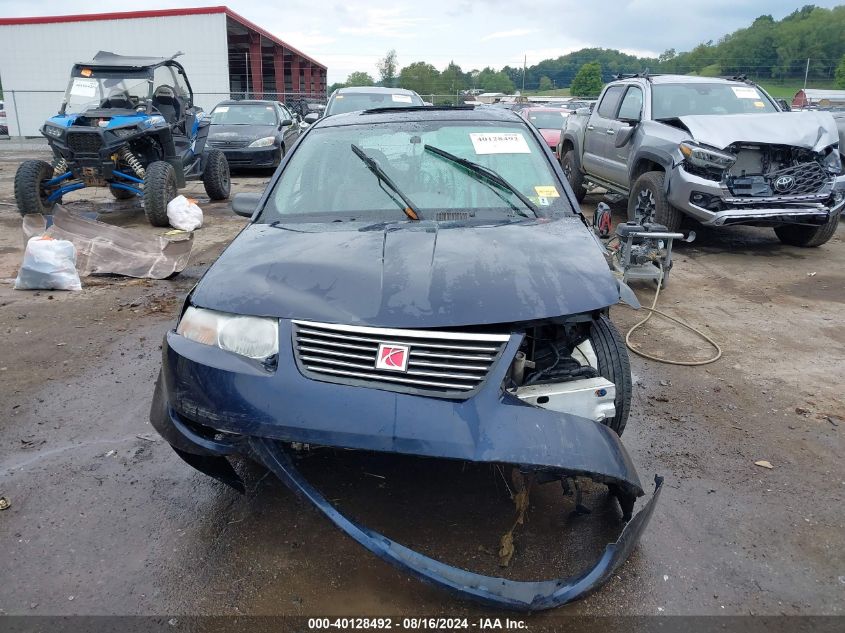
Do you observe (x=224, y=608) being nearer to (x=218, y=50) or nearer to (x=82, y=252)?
(x=82, y=252)

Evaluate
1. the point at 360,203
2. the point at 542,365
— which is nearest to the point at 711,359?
the point at 542,365

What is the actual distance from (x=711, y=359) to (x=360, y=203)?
8.69 ft

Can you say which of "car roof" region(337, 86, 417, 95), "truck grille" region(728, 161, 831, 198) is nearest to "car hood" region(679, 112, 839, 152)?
"truck grille" region(728, 161, 831, 198)

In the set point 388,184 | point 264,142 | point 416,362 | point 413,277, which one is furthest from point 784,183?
point 264,142

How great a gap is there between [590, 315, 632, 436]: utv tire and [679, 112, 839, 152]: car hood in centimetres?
484

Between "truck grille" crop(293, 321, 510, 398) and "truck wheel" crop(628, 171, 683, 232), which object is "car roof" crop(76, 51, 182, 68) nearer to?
"truck wheel" crop(628, 171, 683, 232)

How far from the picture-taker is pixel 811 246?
750 cm

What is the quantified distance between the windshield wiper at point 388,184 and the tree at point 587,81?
42658mm

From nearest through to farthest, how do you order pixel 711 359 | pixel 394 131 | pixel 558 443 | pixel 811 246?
pixel 558 443, pixel 394 131, pixel 711 359, pixel 811 246

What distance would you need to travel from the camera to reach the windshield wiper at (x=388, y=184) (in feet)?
10.3

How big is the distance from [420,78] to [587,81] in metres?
12.4

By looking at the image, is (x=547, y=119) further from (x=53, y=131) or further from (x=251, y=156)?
(x=53, y=131)

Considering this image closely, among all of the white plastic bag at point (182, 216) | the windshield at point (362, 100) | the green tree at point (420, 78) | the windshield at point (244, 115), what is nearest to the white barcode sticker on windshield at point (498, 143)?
the white plastic bag at point (182, 216)

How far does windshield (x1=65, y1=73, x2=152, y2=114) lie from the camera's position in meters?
8.76
